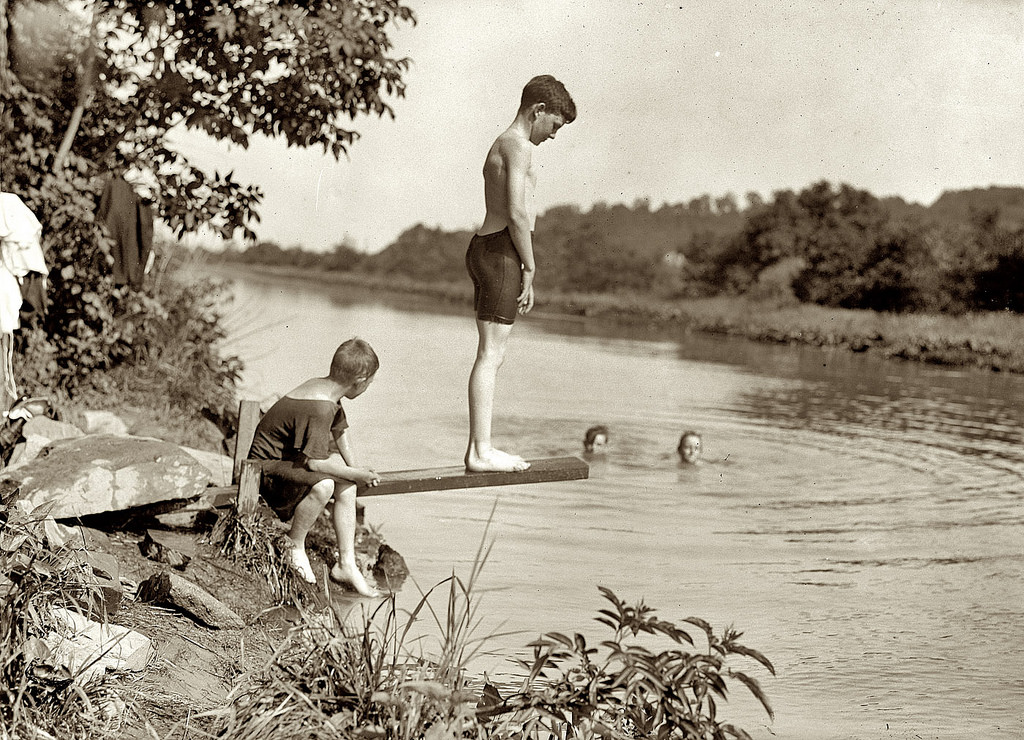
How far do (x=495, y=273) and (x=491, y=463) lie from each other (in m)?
0.95

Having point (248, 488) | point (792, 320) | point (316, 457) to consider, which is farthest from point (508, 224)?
point (792, 320)

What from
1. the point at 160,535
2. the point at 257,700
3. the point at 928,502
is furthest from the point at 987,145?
the point at 257,700

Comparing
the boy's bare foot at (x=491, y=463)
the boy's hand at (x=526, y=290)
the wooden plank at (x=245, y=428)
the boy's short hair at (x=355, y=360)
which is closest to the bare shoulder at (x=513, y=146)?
the boy's hand at (x=526, y=290)

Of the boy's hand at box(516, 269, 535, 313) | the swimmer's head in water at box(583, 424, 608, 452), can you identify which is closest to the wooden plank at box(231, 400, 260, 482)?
the boy's hand at box(516, 269, 535, 313)

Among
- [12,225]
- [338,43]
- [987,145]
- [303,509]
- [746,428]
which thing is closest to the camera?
[303,509]

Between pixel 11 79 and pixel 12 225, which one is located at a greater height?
pixel 11 79

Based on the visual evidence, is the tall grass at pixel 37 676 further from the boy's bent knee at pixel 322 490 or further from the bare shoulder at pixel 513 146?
the bare shoulder at pixel 513 146

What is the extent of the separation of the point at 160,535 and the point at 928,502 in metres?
7.10

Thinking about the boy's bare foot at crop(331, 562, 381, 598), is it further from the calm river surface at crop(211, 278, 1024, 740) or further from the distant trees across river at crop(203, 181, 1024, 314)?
the distant trees across river at crop(203, 181, 1024, 314)

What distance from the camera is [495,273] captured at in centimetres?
569

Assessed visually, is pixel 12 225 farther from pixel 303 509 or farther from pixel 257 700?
pixel 257 700

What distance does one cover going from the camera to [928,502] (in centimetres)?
1122

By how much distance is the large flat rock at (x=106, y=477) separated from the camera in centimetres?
616

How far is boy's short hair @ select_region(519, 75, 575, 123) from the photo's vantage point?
5.59 metres
